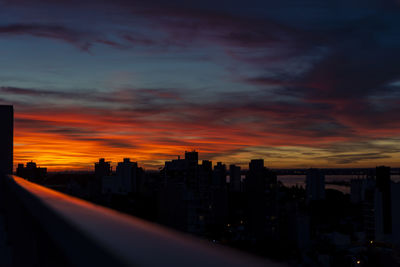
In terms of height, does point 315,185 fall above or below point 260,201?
above

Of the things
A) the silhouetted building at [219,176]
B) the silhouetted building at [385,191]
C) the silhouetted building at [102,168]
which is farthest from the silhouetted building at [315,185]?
the silhouetted building at [102,168]

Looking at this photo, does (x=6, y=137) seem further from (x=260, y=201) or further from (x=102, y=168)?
(x=260, y=201)

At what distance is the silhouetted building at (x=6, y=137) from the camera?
594cm

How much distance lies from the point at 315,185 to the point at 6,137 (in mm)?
78828

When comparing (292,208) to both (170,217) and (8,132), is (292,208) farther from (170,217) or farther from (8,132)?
(8,132)

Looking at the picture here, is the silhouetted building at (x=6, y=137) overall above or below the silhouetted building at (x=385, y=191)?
above

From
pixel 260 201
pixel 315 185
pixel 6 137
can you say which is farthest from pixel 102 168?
pixel 315 185

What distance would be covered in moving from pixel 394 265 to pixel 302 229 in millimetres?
35527

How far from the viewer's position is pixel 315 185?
80.8m

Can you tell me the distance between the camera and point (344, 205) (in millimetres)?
68875

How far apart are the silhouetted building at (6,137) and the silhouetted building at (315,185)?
2945 inches

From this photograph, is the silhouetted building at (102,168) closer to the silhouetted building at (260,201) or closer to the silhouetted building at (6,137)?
the silhouetted building at (260,201)

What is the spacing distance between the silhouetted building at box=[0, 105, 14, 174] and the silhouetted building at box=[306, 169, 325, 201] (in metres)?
74.8

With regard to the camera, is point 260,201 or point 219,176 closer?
point 260,201
